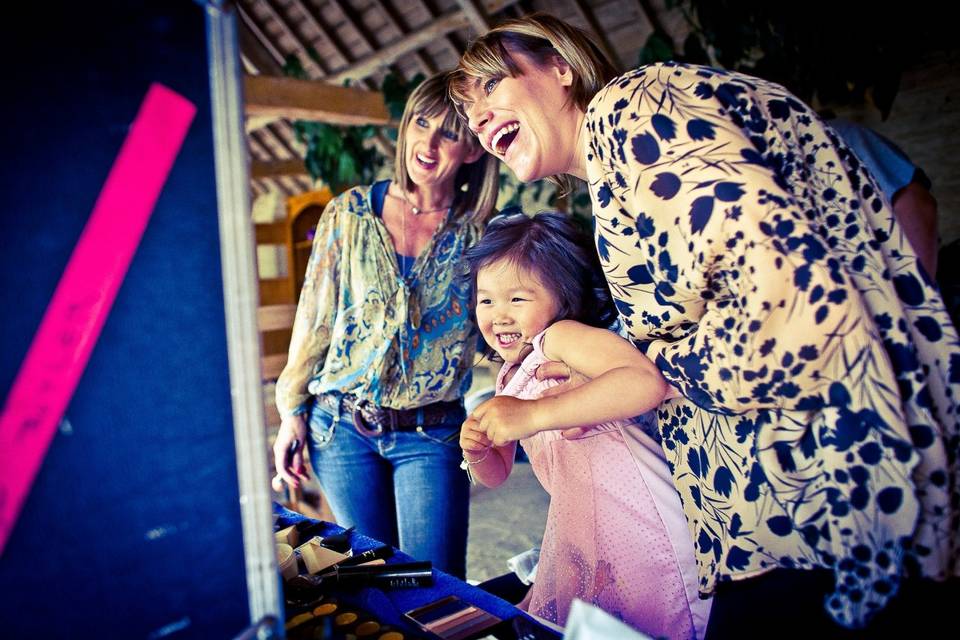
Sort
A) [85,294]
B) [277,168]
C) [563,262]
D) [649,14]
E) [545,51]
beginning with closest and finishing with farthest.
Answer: [85,294], [545,51], [563,262], [649,14], [277,168]

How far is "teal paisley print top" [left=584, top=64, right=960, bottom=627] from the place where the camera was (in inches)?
29.1

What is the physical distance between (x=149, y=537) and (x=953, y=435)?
0.86 metres

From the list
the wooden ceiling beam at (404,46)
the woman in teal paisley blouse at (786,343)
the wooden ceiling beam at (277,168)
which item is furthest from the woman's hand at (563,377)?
the wooden ceiling beam at (277,168)

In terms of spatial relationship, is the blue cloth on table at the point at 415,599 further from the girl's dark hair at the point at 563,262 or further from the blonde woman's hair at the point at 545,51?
the blonde woman's hair at the point at 545,51

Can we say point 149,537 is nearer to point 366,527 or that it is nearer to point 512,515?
point 366,527

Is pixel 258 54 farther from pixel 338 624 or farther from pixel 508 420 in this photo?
pixel 338 624

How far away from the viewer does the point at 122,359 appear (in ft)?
1.76

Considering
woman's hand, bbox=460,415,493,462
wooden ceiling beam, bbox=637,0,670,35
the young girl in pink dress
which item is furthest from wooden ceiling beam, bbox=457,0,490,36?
woman's hand, bbox=460,415,493,462

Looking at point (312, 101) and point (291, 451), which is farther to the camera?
point (312, 101)

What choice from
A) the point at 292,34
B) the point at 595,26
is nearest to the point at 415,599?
the point at 595,26

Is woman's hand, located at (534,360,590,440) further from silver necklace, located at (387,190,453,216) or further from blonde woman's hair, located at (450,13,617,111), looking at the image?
silver necklace, located at (387,190,453,216)

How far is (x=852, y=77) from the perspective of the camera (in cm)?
282

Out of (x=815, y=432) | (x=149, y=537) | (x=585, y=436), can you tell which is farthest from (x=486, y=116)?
(x=149, y=537)

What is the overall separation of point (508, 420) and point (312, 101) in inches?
153
